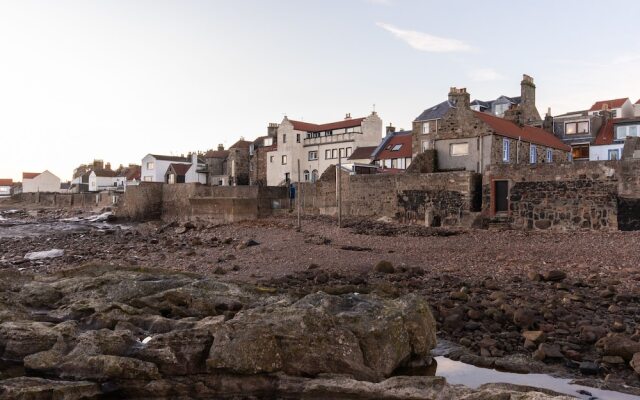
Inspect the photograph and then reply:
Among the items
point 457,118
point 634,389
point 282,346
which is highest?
point 457,118

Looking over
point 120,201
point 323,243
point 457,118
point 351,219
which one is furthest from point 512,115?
point 120,201

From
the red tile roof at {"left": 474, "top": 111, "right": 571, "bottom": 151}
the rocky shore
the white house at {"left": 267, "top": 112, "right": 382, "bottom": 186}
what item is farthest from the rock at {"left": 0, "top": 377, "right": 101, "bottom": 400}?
the white house at {"left": 267, "top": 112, "right": 382, "bottom": 186}

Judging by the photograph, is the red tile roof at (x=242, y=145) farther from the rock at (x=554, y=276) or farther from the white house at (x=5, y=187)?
the white house at (x=5, y=187)

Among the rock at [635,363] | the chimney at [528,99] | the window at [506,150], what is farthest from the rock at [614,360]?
the chimney at [528,99]

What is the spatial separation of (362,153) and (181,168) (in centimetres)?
3055

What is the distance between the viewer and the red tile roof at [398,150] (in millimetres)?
46469

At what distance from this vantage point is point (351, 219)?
31531 millimetres

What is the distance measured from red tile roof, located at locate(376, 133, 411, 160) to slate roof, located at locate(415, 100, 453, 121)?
3.91 meters

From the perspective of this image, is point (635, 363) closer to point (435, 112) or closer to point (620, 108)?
point (435, 112)

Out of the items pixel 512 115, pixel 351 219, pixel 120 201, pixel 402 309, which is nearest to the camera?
pixel 402 309

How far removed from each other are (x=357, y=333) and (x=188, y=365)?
280 cm

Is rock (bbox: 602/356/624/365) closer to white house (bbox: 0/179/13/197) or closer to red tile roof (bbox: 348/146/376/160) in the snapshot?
red tile roof (bbox: 348/146/376/160)

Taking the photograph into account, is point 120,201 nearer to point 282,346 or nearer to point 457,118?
point 457,118

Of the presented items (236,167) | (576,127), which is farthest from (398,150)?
(236,167)
